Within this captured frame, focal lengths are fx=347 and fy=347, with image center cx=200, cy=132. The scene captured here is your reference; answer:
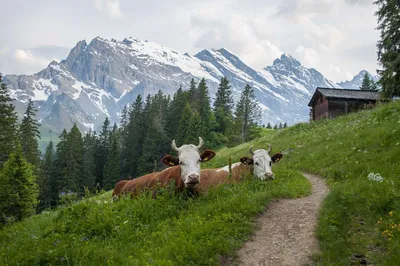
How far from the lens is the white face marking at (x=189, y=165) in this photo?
30.1 ft

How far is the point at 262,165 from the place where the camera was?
506 inches

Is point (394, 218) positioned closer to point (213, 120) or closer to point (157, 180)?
point (157, 180)

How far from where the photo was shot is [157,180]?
11.1 m

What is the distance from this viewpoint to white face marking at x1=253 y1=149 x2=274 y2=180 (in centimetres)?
1240

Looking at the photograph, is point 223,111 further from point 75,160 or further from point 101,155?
point 75,160

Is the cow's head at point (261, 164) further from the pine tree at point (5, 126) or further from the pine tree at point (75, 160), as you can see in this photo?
the pine tree at point (75, 160)

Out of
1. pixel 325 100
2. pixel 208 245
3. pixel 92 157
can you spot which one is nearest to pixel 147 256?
pixel 208 245

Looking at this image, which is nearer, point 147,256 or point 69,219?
point 147,256

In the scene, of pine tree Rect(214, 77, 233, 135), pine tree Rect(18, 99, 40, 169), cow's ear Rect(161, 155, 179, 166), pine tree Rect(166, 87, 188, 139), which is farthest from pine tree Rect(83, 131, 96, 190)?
cow's ear Rect(161, 155, 179, 166)

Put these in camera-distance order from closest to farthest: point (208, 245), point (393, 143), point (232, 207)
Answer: point (208, 245)
point (232, 207)
point (393, 143)

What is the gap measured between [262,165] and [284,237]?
5.69 metres

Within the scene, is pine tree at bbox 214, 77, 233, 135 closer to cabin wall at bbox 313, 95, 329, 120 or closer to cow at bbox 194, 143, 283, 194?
cabin wall at bbox 313, 95, 329, 120

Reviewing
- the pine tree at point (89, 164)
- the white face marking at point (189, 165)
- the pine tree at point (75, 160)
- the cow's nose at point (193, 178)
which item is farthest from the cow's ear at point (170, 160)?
the pine tree at point (89, 164)

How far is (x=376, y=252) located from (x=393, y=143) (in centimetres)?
791
